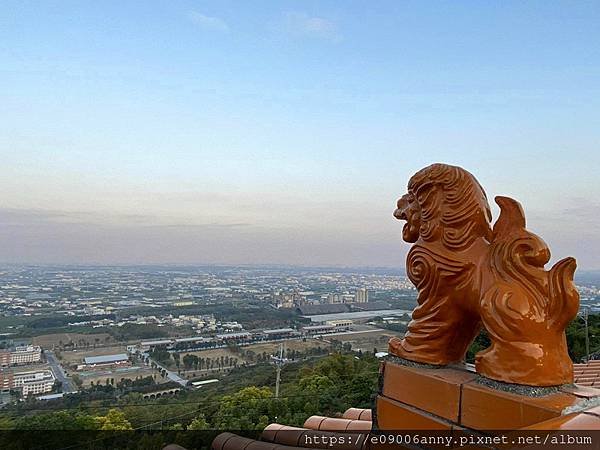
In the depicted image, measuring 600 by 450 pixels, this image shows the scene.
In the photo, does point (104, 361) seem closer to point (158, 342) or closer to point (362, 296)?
point (158, 342)

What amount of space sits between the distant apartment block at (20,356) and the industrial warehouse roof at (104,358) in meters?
0.90

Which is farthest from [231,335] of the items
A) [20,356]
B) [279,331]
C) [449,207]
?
[449,207]

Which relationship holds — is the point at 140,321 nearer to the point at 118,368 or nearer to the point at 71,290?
the point at 118,368

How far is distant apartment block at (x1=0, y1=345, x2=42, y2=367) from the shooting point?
26.3ft

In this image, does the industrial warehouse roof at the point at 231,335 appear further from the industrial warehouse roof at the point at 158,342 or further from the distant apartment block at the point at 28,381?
the distant apartment block at the point at 28,381

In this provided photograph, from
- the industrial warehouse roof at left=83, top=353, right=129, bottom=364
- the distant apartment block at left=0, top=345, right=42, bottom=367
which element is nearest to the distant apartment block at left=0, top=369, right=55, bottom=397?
the distant apartment block at left=0, top=345, right=42, bottom=367

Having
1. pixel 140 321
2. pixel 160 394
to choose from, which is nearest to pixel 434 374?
pixel 160 394

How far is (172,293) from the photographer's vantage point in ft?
62.1

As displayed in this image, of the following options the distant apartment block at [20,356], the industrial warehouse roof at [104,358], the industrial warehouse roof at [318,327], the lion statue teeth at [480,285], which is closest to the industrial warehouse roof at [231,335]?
the industrial warehouse roof at [318,327]

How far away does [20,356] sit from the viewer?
8266 millimetres

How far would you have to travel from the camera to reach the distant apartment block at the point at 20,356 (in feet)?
26.3

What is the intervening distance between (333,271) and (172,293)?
14907 mm

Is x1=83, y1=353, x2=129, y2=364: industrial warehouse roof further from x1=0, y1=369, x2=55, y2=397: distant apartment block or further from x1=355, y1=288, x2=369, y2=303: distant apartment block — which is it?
x1=355, y1=288, x2=369, y2=303: distant apartment block

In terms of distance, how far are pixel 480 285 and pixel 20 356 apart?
920cm
